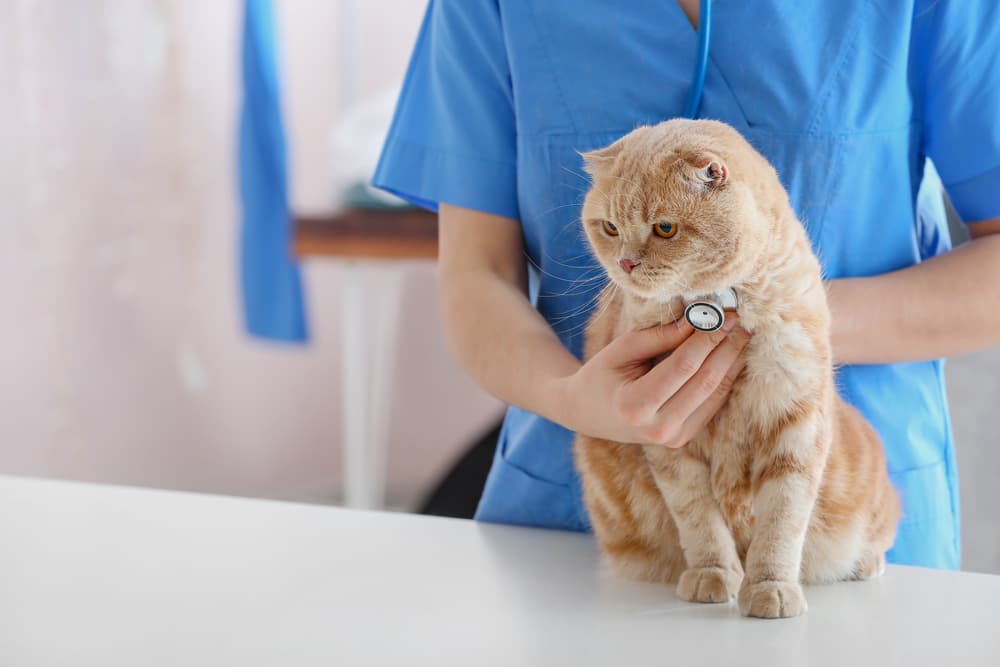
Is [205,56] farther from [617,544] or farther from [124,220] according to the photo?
[617,544]

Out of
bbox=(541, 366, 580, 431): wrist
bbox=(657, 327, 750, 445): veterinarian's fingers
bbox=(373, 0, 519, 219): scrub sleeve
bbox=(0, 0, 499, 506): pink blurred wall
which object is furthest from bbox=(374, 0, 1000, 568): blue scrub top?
bbox=(0, 0, 499, 506): pink blurred wall

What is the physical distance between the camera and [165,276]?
2.58 m

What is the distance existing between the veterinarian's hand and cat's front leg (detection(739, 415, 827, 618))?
58 millimetres

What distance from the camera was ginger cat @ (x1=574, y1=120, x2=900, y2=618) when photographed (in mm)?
693

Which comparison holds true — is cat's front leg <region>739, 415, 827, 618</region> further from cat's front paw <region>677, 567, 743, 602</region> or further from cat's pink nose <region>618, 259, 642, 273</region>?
cat's pink nose <region>618, 259, 642, 273</region>

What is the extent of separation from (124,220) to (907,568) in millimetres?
2150

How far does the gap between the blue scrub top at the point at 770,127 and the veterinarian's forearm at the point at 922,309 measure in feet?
0.14

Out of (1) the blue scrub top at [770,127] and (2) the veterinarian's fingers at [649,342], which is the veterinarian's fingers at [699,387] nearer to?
(2) the veterinarian's fingers at [649,342]

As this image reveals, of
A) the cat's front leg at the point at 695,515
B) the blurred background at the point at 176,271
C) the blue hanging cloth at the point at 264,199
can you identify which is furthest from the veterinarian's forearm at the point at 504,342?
the blue hanging cloth at the point at 264,199

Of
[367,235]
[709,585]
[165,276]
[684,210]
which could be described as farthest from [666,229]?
[165,276]

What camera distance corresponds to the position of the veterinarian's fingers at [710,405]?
0.72 metres

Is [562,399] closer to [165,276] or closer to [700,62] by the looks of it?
[700,62]

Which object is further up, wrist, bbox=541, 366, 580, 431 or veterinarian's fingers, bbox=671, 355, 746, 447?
veterinarian's fingers, bbox=671, 355, 746, 447

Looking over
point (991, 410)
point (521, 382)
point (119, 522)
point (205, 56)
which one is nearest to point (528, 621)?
point (521, 382)
